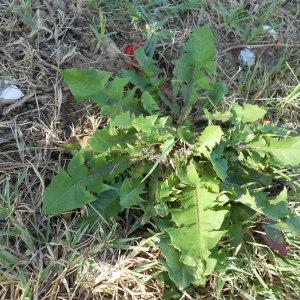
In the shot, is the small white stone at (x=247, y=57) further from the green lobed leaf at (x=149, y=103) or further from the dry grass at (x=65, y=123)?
the green lobed leaf at (x=149, y=103)

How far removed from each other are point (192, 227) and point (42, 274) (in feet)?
1.97

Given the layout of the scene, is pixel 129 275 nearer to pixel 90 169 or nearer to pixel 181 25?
pixel 90 169

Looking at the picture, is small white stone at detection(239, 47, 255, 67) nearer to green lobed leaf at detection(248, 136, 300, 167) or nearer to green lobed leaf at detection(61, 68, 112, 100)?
green lobed leaf at detection(248, 136, 300, 167)

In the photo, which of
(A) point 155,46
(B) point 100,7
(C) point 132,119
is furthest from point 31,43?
(C) point 132,119

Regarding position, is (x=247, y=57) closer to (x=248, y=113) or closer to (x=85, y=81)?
(x=248, y=113)

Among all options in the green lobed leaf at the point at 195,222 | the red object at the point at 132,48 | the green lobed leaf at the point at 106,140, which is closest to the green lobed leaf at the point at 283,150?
the green lobed leaf at the point at 195,222

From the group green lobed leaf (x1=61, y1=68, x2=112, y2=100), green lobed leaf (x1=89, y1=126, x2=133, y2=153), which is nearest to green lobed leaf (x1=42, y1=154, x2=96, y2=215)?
green lobed leaf (x1=89, y1=126, x2=133, y2=153)

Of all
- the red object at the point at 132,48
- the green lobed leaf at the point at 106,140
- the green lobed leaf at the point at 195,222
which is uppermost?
the red object at the point at 132,48

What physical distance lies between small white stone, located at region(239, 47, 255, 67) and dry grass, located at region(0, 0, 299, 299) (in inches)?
1.4

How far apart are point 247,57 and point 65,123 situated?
1022 millimetres

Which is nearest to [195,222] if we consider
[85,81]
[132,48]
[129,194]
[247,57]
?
[129,194]

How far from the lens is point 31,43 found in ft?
7.22

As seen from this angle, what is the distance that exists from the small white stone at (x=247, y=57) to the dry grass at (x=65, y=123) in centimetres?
4

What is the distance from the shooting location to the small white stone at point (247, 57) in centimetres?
240
